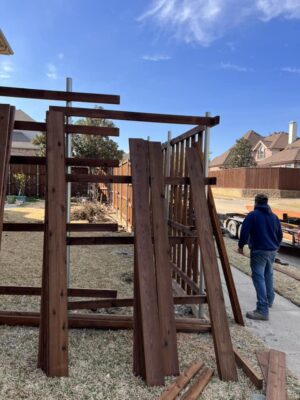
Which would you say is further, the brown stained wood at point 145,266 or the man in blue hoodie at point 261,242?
the man in blue hoodie at point 261,242

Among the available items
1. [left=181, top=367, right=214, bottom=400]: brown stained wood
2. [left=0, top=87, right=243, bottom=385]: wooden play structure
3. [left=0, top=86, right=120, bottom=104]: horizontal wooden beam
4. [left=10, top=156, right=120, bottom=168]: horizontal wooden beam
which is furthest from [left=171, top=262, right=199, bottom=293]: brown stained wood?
[left=0, top=86, right=120, bottom=104]: horizontal wooden beam

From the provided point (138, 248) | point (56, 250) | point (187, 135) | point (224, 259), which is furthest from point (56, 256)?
point (187, 135)

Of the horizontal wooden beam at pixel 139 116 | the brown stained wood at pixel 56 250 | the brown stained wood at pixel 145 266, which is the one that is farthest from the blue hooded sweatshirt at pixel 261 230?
the brown stained wood at pixel 56 250

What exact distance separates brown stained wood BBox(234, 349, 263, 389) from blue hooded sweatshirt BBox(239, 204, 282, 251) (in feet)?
5.28

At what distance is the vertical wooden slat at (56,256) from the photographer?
300 cm

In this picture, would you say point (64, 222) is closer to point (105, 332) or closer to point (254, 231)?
point (105, 332)

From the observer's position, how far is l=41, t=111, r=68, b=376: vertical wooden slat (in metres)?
3.00

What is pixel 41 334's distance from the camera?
10.4 feet

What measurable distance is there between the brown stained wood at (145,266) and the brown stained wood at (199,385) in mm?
248

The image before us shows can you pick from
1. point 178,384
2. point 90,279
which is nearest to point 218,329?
point 178,384

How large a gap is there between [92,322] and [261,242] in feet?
7.49

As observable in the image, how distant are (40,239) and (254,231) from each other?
6.54m

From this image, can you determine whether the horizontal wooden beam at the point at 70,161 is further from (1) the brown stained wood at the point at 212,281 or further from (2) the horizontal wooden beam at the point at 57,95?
(1) the brown stained wood at the point at 212,281

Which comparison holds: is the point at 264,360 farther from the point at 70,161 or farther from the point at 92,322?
the point at 70,161
